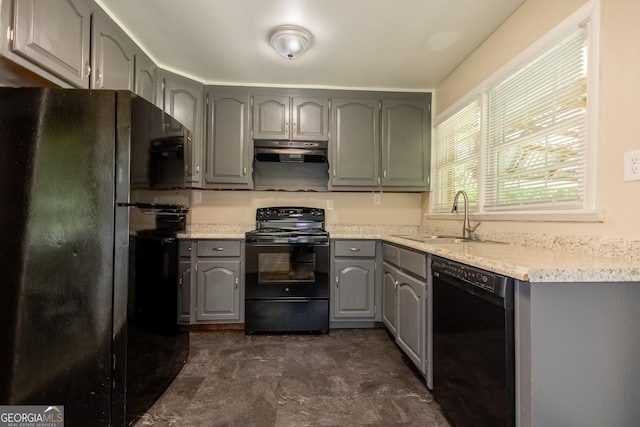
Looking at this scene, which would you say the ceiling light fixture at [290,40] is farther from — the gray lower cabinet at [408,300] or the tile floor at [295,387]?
the tile floor at [295,387]

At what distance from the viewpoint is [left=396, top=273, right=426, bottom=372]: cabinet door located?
72.5 inches

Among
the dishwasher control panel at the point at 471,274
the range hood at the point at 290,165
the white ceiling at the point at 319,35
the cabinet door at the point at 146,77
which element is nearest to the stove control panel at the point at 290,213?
the range hood at the point at 290,165

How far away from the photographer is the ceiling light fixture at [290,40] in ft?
6.60

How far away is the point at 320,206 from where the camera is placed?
328 centimetres

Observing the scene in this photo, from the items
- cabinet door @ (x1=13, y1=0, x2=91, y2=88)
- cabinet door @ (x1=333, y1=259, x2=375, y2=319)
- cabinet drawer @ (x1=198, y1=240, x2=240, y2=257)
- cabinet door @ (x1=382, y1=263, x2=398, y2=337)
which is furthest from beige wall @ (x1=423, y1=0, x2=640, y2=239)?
cabinet door @ (x1=13, y1=0, x2=91, y2=88)

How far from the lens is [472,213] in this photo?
226 cm

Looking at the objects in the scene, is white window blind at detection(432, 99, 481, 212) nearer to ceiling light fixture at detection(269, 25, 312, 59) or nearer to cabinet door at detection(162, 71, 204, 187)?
ceiling light fixture at detection(269, 25, 312, 59)

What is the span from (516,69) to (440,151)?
118 cm

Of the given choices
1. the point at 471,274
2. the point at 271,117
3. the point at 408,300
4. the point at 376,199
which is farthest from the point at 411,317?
the point at 271,117

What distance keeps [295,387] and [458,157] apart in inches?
88.4

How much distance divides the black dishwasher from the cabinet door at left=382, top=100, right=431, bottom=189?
1.57m

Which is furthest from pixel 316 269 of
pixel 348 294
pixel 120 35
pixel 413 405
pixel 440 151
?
pixel 120 35

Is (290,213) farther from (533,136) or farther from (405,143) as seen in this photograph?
(533,136)

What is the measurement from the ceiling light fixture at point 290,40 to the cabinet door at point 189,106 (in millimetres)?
1054
